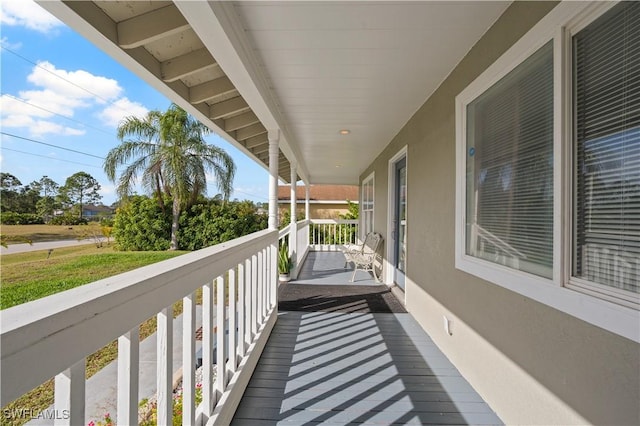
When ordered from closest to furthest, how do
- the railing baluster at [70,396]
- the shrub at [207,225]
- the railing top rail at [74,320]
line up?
the railing top rail at [74,320]
the railing baluster at [70,396]
the shrub at [207,225]

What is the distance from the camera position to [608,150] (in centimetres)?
125

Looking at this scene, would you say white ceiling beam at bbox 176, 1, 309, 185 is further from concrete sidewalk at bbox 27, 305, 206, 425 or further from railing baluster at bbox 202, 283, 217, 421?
concrete sidewalk at bbox 27, 305, 206, 425

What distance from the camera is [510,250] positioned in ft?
6.08

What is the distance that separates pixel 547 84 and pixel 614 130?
0.46 metres

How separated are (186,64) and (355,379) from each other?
8.82ft

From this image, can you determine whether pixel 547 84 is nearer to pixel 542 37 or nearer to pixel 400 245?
pixel 542 37

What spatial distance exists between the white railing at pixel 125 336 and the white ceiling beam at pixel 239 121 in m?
2.39

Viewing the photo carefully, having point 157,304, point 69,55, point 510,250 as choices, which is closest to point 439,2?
point 510,250

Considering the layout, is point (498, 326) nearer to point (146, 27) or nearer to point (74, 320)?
point (74, 320)

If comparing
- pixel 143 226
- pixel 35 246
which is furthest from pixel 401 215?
pixel 143 226

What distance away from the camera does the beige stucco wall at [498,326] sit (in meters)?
1.21

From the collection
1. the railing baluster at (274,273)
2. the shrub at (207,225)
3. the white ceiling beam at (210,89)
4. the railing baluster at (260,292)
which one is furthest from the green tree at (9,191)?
the shrub at (207,225)

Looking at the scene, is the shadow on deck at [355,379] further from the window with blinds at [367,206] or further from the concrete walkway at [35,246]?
the window with blinds at [367,206]

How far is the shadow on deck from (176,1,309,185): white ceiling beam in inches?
86.4
